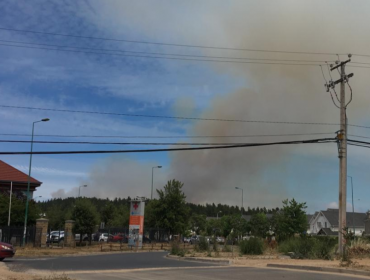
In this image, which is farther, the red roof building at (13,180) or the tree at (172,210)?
the red roof building at (13,180)

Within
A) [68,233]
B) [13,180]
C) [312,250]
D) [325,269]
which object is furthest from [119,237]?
[325,269]

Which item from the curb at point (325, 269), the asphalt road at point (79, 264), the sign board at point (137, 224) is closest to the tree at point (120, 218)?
the sign board at point (137, 224)

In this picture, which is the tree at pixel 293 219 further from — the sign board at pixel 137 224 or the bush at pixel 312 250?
the bush at pixel 312 250

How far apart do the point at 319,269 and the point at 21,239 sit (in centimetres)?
2812

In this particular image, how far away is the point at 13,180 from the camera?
191 ft

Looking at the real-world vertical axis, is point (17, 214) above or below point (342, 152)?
below

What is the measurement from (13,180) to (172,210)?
78.5 feet

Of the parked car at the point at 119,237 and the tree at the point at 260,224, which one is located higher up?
the tree at the point at 260,224

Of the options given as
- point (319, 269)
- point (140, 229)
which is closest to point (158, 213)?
point (140, 229)

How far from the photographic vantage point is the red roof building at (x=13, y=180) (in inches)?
2290

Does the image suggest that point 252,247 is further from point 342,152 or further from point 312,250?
point 342,152

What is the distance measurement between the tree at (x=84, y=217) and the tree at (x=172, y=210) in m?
8.79

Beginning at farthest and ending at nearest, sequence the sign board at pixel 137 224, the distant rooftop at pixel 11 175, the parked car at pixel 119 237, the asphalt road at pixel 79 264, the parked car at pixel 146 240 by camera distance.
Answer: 1. the distant rooftop at pixel 11 175
2. the parked car at pixel 119 237
3. the parked car at pixel 146 240
4. the sign board at pixel 137 224
5. the asphalt road at pixel 79 264

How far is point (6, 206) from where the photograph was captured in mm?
48031
